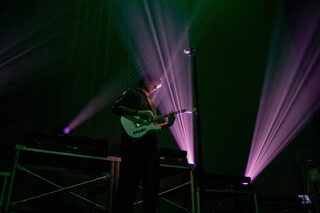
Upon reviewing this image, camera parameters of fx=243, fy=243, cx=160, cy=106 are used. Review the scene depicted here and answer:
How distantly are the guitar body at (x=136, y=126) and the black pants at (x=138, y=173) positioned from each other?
2.4 inches

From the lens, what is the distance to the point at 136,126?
2203mm

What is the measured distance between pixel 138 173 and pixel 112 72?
320 cm

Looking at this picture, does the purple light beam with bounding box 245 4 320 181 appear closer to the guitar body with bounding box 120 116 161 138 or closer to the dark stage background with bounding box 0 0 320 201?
the dark stage background with bounding box 0 0 320 201

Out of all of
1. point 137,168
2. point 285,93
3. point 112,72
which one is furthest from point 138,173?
point 285,93

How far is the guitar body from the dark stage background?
204 cm

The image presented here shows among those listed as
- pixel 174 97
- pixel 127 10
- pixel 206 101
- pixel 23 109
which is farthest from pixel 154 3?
pixel 23 109

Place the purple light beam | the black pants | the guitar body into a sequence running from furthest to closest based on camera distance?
the purple light beam < the guitar body < the black pants

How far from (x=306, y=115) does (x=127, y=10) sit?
4.63 m

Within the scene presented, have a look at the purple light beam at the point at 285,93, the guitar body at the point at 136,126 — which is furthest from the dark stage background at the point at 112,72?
the guitar body at the point at 136,126

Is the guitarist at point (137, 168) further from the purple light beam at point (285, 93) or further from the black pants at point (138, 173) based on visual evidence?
the purple light beam at point (285, 93)

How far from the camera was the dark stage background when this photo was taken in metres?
4.03

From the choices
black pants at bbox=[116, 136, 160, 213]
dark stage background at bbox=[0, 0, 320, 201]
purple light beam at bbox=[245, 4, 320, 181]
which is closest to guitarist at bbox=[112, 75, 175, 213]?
black pants at bbox=[116, 136, 160, 213]

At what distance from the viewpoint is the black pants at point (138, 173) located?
194 centimetres

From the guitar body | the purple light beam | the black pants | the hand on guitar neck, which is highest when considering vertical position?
the purple light beam
